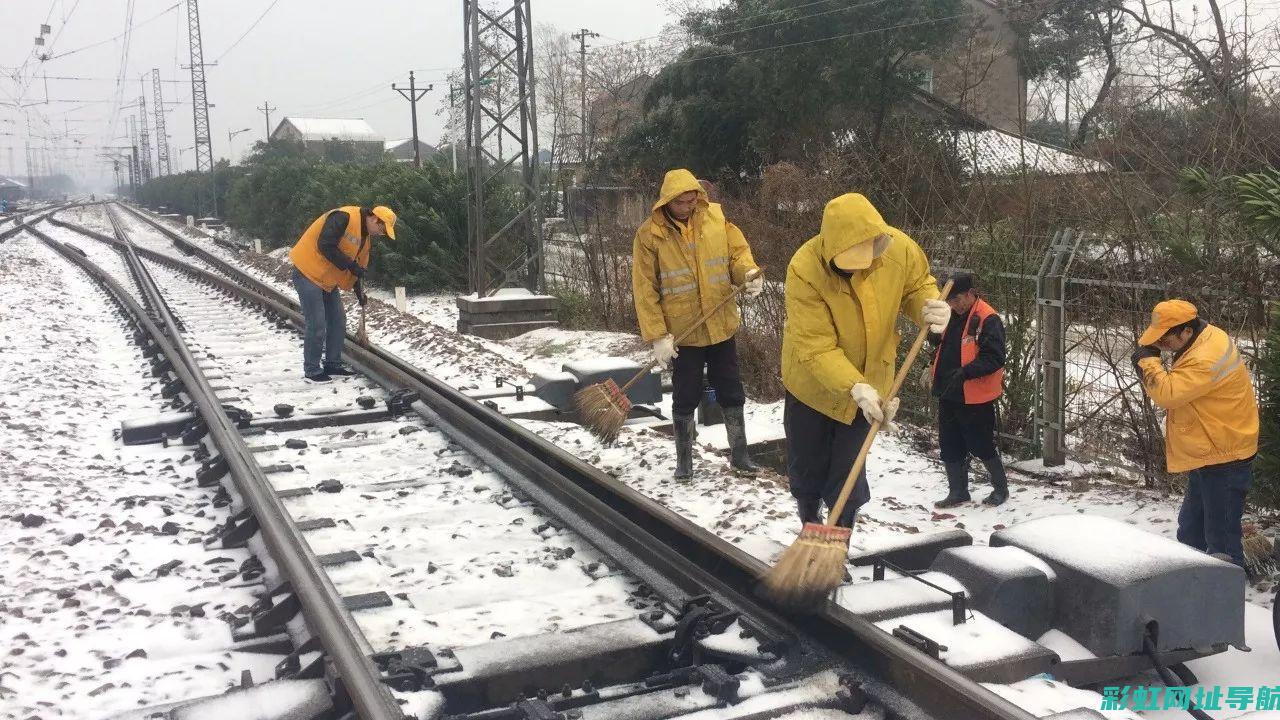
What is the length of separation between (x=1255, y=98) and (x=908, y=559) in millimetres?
4543

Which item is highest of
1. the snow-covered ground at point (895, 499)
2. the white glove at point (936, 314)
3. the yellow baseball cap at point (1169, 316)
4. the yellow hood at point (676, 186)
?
the yellow hood at point (676, 186)

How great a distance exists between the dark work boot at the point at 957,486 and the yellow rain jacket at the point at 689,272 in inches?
71.8

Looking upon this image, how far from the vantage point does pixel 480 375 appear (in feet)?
33.2

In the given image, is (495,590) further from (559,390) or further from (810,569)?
(559,390)

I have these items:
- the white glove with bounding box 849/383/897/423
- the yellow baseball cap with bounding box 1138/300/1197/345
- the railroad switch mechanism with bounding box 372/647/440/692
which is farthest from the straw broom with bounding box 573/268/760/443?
the railroad switch mechanism with bounding box 372/647/440/692

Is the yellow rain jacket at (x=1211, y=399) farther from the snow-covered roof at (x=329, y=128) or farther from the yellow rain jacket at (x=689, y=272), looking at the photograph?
the snow-covered roof at (x=329, y=128)

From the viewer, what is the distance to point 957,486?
6.71 meters

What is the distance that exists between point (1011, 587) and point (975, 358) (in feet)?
9.33

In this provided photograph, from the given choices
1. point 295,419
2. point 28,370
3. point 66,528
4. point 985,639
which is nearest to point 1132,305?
point 985,639

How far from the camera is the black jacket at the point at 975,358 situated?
6422 mm

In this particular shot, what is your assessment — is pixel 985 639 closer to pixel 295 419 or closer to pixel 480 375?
pixel 295 419

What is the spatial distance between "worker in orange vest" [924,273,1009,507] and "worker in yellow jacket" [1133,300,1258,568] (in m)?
1.53

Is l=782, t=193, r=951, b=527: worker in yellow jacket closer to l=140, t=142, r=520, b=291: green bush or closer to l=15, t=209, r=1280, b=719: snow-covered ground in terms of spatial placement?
l=15, t=209, r=1280, b=719: snow-covered ground

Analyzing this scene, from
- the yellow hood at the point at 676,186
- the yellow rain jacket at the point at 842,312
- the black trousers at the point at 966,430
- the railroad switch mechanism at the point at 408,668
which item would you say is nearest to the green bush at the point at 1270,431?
the black trousers at the point at 966,430
